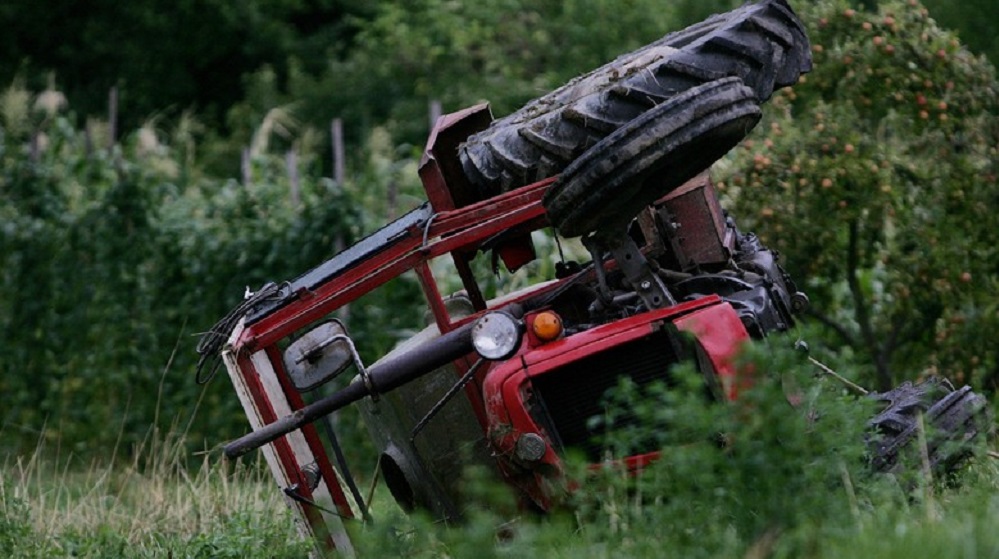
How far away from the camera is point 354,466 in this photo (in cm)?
1338

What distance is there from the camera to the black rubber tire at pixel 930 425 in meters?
7.29

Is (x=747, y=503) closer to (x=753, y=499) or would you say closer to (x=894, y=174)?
(x=753, y=499)

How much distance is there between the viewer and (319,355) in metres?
7.39

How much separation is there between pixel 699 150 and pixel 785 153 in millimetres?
4814

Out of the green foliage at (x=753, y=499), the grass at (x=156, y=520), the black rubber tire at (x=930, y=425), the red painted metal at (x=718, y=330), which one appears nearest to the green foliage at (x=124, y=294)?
the grass at (x=156, y=520)

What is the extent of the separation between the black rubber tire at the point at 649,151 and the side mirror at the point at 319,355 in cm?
108

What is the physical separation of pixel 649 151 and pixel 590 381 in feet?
3.30

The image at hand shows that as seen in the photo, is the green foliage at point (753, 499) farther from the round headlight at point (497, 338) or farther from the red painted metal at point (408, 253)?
the red painted metal at point (408, 253)

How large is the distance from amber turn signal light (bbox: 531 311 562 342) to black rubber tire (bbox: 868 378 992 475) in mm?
1346

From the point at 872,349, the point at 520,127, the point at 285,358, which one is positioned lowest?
the point at 872,349

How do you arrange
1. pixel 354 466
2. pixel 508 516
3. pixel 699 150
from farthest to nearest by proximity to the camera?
pixel 354 466 → pixel 508 516 → pixel 699 150

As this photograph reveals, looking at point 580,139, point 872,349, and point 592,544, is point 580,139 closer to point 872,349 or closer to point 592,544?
point 592,544

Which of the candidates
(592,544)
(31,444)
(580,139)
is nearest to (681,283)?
(580,139)

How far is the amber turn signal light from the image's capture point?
7127mm
